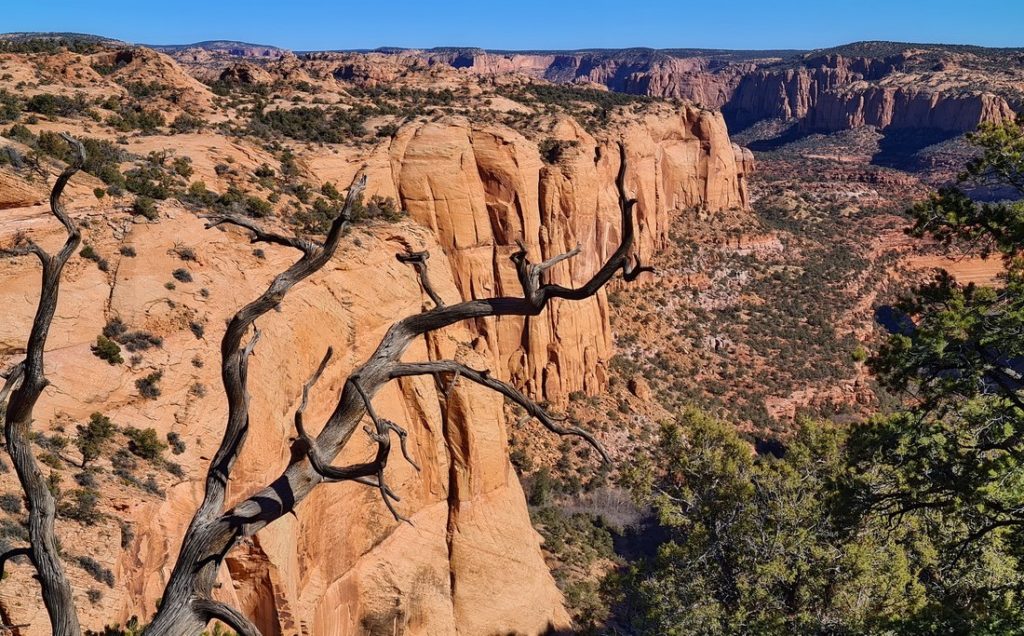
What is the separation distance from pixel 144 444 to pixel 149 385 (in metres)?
1.28

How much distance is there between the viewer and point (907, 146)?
5128 inches

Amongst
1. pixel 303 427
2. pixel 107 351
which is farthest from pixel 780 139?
pixel 303 427

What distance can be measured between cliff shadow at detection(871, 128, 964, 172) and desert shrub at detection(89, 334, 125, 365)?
12777 centimetres

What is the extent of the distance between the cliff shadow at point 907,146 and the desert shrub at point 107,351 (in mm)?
127772

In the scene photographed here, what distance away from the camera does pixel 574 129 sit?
44.5 metres

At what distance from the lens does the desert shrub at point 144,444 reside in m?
11.0

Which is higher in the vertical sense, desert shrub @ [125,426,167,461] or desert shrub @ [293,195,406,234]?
desert shrub @ [293,195,406,234]

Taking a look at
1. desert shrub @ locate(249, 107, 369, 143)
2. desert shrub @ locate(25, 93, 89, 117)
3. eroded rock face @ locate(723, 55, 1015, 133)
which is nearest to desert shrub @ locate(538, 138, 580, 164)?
desert shrub @ locate(249, 107, 369, 143)

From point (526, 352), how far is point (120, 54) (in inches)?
980

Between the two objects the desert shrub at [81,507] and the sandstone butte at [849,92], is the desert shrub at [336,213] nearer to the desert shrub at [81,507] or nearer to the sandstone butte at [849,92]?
the desert shrub at [81,507]

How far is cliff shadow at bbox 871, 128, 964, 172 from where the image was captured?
121 m

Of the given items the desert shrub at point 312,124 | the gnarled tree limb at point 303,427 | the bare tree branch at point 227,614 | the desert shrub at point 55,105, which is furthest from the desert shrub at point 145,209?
the desert shrub at point 312,124

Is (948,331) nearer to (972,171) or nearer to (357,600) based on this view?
(972,171)

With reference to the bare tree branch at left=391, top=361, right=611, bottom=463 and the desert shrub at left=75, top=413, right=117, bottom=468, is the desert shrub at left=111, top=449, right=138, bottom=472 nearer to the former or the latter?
the desert shrub at left=75, top=413, right=117, bottom=468
